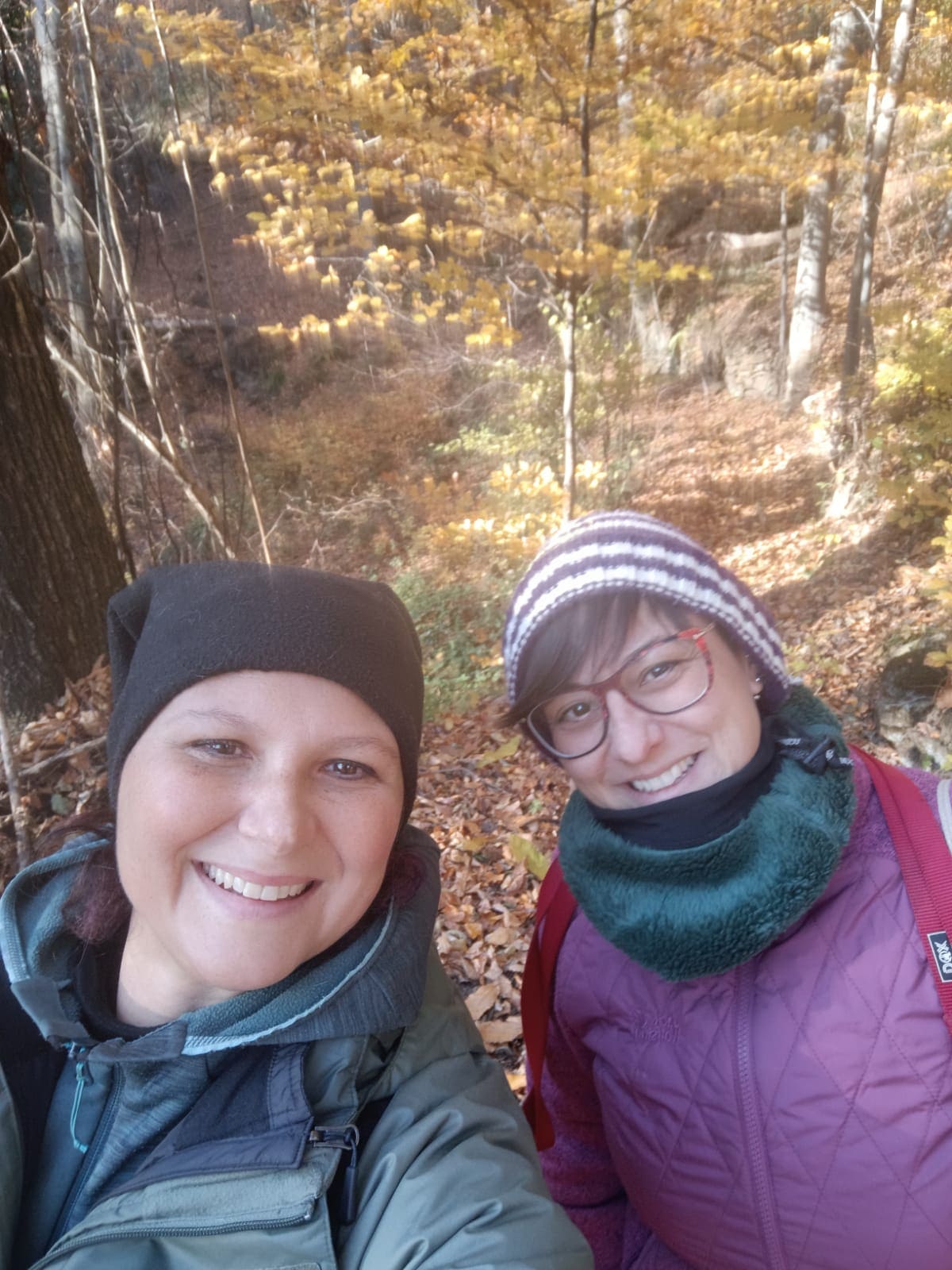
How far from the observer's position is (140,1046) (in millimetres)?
1108

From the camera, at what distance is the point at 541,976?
150 cm

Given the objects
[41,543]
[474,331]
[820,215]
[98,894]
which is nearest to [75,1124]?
[98,894]

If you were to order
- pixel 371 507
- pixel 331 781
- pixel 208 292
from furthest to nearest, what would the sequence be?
pixel 371 507 → pixel 208 292 → pixel 331 781

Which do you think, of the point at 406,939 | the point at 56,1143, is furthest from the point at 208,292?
the point at 56,1143

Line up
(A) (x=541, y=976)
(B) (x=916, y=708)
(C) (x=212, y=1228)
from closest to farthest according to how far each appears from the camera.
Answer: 1. (C) (x=212, y=1228)
2. (A) (x=541, y=976)
3. (B) (x=916, y=708)

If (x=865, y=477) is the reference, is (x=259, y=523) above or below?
above

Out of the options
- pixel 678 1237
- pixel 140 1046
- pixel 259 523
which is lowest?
pixel 678 1237

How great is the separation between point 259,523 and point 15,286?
0.81 m

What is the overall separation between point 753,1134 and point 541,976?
46cm

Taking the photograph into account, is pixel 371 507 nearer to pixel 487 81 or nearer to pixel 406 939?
pixel 487 81

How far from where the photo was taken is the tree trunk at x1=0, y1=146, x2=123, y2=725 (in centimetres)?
191

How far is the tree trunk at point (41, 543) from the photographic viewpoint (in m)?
1.91

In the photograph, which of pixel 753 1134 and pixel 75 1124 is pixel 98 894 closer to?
pixel 75 1124

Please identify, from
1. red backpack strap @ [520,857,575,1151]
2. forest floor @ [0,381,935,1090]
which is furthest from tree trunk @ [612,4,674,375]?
red backpack strap @ [520,857,575,1151]
